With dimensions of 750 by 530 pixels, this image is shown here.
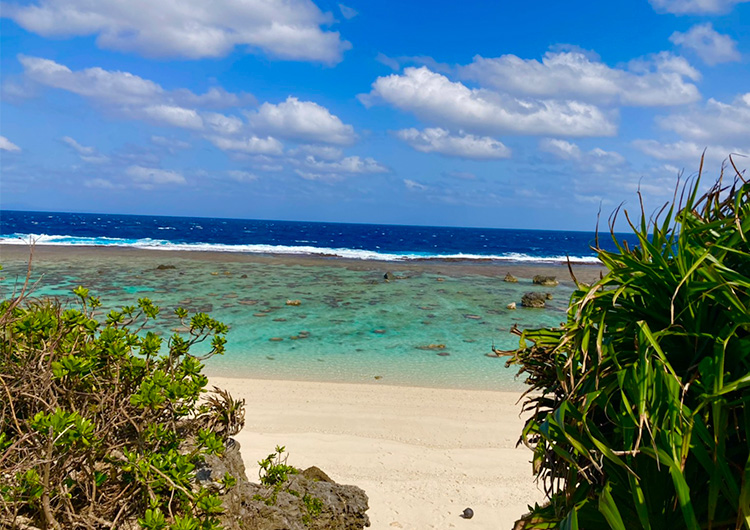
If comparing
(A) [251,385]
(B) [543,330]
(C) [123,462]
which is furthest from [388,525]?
(A) [251,385]

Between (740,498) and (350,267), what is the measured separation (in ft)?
117

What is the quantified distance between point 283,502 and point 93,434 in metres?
1.90

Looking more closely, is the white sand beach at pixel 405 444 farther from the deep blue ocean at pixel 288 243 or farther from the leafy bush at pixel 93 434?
the deep blue ocean at pixel 288 243

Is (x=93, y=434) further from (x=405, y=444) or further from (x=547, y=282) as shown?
(x=547, y=282)

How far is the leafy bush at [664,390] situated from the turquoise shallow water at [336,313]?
31.1 ft

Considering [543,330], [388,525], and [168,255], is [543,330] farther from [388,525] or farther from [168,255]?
[168,255]

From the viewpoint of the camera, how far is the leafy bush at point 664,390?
61.7 inches

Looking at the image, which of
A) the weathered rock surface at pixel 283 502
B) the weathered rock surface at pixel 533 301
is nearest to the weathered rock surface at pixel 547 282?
the weathered rock surface at pixel 533 301

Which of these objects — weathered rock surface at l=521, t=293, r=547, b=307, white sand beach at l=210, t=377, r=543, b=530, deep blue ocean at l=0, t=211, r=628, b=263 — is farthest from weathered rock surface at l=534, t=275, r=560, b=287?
white sand beach at l=210, t=377, r=543, b=530

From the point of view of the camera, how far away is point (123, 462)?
9.02 ft

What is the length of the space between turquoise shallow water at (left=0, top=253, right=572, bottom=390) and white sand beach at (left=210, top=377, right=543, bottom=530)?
1.25 m

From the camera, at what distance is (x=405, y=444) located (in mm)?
7609

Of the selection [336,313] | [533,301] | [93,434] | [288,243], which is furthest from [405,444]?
[288,243]

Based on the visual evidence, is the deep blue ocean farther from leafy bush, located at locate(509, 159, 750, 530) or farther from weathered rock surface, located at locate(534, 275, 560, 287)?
leafy bush, located at locate(509, 159, 750, 530)
